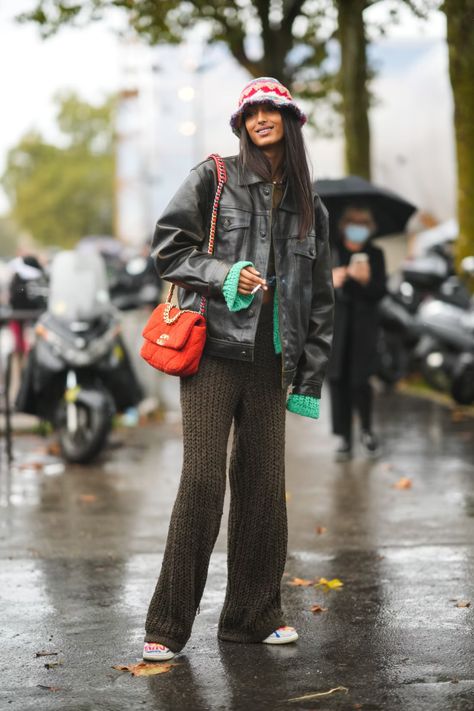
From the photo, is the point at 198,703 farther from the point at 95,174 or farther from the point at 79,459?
the point at 95,174

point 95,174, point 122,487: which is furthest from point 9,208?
point 122,487

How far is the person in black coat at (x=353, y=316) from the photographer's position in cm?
1029

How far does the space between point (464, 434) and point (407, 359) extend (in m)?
4.49

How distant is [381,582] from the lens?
6.00 meters

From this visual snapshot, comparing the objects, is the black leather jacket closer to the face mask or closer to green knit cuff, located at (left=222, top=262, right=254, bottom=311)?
green knit cuff, located at (left=222, top=262, right=254, bottom=311)

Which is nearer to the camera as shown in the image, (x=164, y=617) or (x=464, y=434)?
(x=164, y=617)

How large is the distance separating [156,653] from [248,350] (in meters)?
1.09

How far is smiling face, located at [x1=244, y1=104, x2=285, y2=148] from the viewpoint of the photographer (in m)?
4.79

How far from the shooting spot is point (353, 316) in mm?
10367

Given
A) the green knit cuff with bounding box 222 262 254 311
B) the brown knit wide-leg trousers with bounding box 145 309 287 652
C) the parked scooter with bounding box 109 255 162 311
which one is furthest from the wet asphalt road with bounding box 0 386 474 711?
the parked scooter with bounding box 109 255 162 311

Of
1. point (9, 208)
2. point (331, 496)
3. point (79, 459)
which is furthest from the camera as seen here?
point (9, 208)

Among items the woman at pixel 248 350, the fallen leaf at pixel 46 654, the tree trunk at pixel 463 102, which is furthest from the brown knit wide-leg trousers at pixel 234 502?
the tree trunk at pixel 463 102

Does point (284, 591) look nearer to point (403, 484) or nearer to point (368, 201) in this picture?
point (403, 484)

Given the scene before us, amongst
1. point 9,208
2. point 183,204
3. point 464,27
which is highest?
point 464,27
